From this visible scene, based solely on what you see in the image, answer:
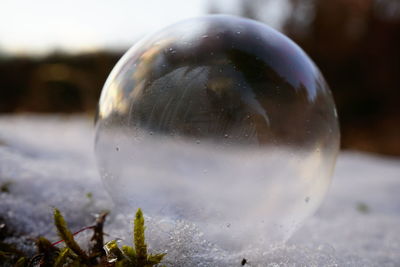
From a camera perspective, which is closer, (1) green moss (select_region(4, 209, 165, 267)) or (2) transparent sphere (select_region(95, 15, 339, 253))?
(1) green moss (select_region(4, 209, 165, 267))

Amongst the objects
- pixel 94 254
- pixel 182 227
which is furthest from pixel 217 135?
pixel 94 254

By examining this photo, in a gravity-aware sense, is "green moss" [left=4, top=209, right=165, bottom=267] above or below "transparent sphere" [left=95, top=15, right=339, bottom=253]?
below

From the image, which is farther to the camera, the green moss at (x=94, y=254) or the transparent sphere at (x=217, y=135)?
the transparent sphere at (x=217, y=135)

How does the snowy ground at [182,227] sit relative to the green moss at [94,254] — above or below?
below

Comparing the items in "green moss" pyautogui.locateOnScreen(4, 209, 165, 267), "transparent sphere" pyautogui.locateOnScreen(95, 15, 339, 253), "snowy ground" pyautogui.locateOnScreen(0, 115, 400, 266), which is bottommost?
"snowy ground" pyautogui.locateOnScreen(0, 115, 400, 266)

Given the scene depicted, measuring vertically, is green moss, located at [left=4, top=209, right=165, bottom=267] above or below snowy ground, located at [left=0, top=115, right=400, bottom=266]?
above

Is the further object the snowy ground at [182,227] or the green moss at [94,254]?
the snowy ground at [182,227]

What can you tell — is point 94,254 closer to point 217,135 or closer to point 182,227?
point 182,227

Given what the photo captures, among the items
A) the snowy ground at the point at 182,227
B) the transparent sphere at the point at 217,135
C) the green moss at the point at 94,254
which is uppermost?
the transparent sphere at the point at 217,135

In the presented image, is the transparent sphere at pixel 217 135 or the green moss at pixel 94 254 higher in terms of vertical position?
the transparent sphere at pixel 217 135

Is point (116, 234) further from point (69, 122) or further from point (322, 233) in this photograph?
point (69, 122)
